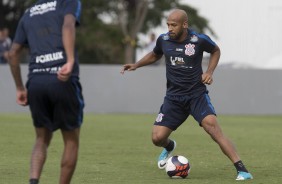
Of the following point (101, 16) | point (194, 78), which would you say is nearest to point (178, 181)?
point (194, 78)

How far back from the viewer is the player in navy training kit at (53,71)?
26.8ft

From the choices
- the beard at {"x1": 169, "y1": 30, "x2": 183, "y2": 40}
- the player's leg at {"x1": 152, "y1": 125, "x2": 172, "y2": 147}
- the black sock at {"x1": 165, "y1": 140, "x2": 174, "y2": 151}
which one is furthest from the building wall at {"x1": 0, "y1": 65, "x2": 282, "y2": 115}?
the beard at {"x1": 169, "y1": 30, "x2": 183, "y2": 40}

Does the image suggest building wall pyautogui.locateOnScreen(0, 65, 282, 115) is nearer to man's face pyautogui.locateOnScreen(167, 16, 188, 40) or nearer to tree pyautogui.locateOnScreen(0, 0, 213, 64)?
man's face pyautogui.locateOnScreen(167, 16, 188, 40)

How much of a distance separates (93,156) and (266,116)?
15717 millimetres

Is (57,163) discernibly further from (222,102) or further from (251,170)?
(222,102)

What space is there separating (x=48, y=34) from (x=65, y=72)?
0.50 meters

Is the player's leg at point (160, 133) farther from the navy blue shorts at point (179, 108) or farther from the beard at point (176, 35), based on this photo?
the beard at point (176, 35)

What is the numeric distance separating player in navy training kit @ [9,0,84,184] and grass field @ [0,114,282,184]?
A: 6.71ft

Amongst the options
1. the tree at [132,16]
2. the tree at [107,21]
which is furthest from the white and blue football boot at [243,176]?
the tree at [107,21]

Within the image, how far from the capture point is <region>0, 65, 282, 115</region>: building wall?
28.6 meters

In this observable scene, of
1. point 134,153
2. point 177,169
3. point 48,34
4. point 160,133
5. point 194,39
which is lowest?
point 134,153

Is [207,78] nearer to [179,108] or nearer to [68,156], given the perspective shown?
[179,108]

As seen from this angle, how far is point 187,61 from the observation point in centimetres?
1142

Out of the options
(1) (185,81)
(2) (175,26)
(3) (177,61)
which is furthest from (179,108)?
(2) (175,26)
